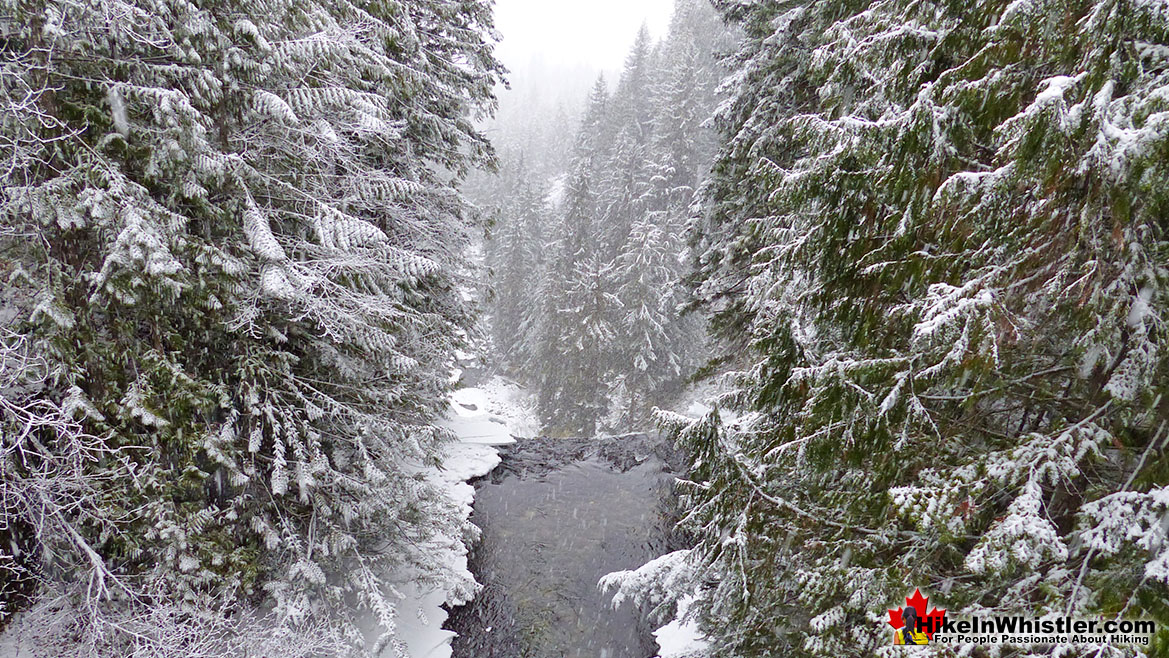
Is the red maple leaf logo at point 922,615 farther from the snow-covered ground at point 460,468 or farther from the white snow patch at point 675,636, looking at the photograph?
the snow-covered ground at point 460,468

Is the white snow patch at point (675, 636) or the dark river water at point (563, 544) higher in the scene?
the white snow patch at point (675, 636)

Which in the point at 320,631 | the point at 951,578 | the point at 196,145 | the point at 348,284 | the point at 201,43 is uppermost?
the point at 201,43

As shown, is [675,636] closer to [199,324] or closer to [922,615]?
[922,615]

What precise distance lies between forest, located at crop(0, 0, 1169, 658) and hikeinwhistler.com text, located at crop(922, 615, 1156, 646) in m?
0.04

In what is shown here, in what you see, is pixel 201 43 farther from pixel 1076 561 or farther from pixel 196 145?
pixel 1076 561

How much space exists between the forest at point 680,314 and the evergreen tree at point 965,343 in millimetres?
28

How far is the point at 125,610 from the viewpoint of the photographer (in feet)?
18.4

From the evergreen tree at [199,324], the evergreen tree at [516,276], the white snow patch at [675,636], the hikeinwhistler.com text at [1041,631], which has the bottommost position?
the evergreen tree at [516,276]

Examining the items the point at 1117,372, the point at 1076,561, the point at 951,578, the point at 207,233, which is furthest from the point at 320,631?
the point at 1117,372

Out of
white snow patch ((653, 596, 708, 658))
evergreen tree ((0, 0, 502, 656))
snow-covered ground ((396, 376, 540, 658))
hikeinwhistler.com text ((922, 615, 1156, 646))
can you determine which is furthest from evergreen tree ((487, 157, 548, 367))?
hikeinwhistler.com text ((922, 615, 1156, 646))

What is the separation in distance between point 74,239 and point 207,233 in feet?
4.11

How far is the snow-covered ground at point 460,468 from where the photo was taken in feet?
29.8

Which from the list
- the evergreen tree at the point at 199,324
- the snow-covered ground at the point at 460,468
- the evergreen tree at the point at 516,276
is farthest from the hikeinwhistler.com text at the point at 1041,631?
the evergreen tree at the point at 516,276

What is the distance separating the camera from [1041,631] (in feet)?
9.81
